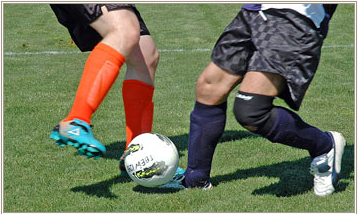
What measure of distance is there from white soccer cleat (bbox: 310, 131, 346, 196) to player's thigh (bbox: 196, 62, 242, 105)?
72 cm

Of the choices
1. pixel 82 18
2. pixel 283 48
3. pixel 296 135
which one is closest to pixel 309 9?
pixel 283 48

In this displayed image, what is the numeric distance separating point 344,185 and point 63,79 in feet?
18.6

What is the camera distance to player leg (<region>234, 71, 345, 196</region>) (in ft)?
11.3

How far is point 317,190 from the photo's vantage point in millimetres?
3721

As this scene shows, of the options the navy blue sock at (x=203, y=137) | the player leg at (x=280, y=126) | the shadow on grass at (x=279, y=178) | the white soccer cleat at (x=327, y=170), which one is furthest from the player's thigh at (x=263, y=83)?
the shadow on grass at (x=279, y=178)

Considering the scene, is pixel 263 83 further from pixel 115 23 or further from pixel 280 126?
pixel 115 23

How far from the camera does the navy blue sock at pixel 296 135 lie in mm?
3568

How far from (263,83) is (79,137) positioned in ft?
3.57

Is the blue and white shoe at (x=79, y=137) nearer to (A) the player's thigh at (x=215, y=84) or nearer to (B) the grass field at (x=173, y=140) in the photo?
(B) the grass field at (x=173, y=140)

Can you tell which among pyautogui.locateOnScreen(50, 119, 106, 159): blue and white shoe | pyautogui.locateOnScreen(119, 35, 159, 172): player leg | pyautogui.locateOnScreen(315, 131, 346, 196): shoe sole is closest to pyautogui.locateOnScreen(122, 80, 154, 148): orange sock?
pyautogui.locateOnScreen(119, 35, 159, 172): player leg

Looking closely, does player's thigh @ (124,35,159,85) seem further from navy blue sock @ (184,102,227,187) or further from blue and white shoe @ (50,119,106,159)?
blue and white shoe @ (50,119,106,159)

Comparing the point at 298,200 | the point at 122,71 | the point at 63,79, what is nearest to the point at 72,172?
the point at 298,200

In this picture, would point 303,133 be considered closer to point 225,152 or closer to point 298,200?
point 298,200

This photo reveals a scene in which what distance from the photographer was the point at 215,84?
3609 mm
